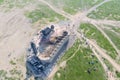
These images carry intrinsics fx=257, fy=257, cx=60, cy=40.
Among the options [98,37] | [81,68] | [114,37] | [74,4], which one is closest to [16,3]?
[74,4]

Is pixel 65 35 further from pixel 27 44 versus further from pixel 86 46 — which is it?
pixel 27 44

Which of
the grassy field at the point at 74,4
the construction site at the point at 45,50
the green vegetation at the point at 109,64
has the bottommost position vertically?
the green vegetation at the point at 109,64

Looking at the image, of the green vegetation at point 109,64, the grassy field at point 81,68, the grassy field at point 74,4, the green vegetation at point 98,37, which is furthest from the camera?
the grassy field at point 74,4

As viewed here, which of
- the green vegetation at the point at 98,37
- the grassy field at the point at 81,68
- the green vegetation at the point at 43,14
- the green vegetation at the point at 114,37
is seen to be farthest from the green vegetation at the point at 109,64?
the green vegetation at the point at 43,14

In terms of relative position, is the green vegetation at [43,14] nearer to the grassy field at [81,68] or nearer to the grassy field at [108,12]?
the grassy field at [108,12]

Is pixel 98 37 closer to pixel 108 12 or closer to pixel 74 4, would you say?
pixel 108 12

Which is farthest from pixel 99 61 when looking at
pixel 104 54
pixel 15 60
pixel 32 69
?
pixel 15 60

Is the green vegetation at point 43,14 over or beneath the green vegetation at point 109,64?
over
